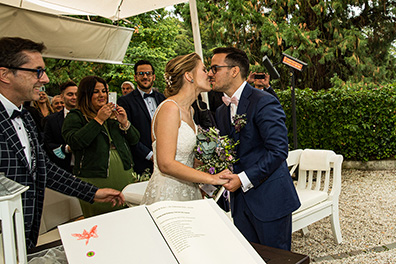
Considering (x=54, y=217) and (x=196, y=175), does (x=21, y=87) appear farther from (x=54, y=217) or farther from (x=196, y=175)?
(x=54, y=217)

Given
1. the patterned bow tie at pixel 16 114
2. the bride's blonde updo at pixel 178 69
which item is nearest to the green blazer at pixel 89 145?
the bride's blonde updo at pixel 178 69

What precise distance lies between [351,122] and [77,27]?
6461 mm

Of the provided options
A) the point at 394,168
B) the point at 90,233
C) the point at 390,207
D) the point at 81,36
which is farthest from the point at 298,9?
the point at 90,233

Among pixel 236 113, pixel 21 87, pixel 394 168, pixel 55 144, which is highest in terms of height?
pixel 21 87

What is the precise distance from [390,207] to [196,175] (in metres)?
4.76

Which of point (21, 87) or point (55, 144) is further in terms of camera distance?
point (55, 144)

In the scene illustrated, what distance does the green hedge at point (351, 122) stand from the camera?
7.98 meters

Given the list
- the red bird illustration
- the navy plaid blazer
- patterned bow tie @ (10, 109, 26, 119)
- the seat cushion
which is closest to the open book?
the red bird illustration

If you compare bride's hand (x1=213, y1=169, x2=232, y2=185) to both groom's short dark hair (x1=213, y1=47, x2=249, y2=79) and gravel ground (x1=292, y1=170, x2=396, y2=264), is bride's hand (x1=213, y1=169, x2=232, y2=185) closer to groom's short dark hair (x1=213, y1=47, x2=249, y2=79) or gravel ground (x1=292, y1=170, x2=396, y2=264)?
groom's short dark hair (x1=213, y1=47, x2=249, y2=79)

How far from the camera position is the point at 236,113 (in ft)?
8.30

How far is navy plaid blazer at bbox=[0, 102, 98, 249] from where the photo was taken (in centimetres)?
162

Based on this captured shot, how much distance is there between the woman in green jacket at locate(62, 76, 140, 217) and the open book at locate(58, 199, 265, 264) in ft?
7.33

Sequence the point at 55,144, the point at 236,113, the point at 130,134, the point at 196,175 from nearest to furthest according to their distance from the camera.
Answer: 1. the point at 196,175
2. the point at 236,113
3. the point at 130,134
4. the point at 55,144

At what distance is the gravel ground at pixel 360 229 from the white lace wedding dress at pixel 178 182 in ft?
7.09
